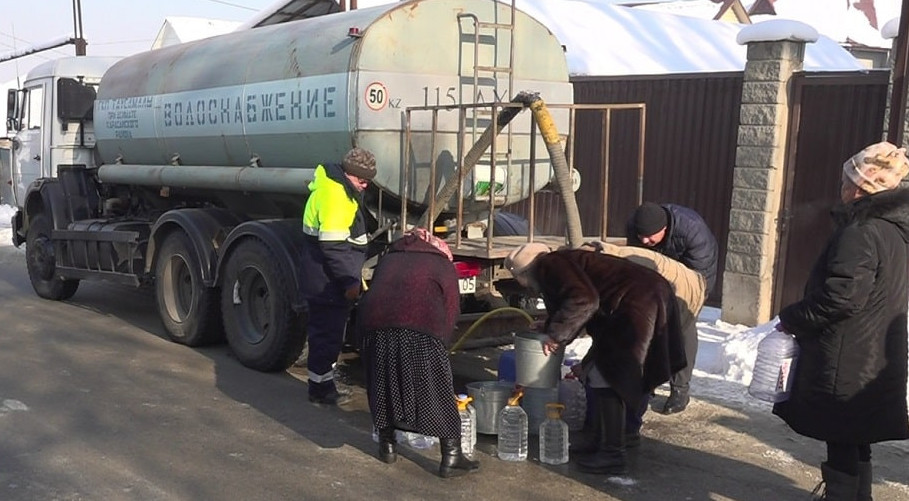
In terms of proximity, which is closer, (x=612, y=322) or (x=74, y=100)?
(x=612, y=322)

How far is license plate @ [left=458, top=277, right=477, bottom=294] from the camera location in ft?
20.4

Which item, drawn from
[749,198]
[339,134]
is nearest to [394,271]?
[339,134]

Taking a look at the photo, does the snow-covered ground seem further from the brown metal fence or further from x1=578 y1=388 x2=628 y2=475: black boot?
x1=578 y1=388 x2=628 y2=475: black boot

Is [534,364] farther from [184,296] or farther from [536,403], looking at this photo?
[184,296]

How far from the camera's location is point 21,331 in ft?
27.1

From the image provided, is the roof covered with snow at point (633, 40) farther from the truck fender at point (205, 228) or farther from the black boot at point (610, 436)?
the black boot at point (610, 436)

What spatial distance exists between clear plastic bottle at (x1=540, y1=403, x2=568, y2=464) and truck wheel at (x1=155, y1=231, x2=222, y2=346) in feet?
12.0

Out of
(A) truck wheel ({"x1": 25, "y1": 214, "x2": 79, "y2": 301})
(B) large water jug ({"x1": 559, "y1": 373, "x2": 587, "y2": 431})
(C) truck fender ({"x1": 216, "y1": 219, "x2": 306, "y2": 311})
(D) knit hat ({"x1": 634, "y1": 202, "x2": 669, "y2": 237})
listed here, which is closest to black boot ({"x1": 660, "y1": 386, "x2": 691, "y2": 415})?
(B) large water jug ({"x1": 559, "y1": 373, "x2": 587, "y2": 431})

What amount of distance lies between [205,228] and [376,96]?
7.21 feet

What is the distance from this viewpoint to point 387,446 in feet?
16.3

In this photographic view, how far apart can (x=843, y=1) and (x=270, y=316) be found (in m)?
43.2

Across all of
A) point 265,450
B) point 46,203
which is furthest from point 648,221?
point 46,203

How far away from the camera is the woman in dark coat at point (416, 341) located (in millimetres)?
4691

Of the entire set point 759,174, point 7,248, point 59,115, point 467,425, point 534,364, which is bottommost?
point 7,248
